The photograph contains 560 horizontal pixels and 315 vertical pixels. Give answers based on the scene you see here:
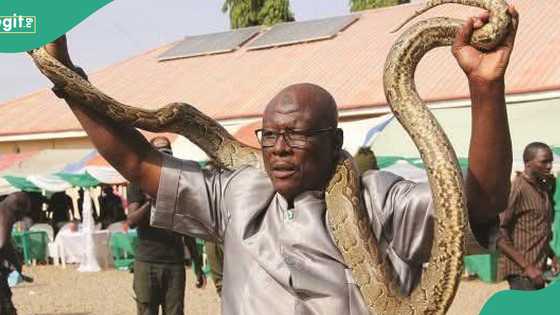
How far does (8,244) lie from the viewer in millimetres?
8031

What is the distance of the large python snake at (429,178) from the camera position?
254 centimetres

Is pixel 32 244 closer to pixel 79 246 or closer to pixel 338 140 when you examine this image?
pixel 79 246

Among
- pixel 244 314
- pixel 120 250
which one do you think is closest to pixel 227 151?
pixel 244 314

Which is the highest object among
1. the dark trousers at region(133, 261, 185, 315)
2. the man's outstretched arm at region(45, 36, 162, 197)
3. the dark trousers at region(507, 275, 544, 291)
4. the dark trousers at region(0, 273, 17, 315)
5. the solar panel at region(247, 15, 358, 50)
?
the solar panel at region(247, 15, 358, 50)

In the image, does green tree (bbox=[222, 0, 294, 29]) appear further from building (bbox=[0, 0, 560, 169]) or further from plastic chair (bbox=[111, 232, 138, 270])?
plastic chair (bbox=[111, 232, 138, 270])

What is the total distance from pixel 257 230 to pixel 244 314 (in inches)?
11.1

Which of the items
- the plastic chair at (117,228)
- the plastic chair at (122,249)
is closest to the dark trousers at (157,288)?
the plastic chair at (122,249)

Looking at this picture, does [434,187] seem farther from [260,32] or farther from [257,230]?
[260,32]

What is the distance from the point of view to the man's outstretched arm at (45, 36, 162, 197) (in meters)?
3.06

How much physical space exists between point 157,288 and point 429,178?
16.4ft

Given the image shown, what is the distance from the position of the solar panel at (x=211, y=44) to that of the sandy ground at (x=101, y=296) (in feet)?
44.6

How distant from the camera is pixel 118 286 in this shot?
15609mm

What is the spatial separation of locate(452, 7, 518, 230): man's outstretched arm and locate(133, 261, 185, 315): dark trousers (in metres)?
4.97

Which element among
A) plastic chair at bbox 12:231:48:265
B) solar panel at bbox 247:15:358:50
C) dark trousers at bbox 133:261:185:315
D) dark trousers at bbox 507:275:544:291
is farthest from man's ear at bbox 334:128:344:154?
solar panel at bbox 247:15:358:50
